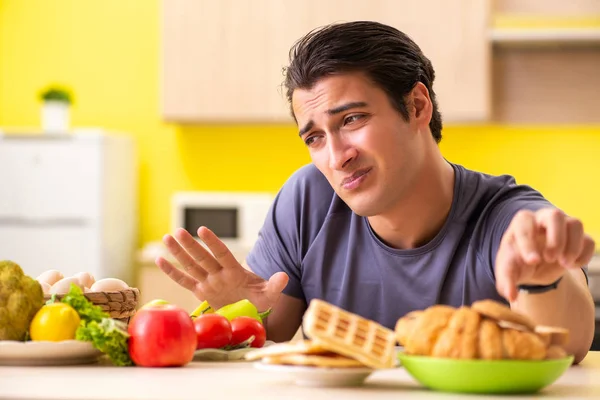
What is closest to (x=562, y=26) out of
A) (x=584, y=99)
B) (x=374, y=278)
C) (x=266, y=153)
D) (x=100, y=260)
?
(x=584, y=99)

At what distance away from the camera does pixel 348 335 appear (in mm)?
1208

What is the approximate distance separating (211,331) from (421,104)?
0.81m

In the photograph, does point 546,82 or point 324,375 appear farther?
point 546,82

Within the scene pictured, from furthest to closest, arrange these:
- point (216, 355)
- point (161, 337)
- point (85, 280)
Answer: point (85, 280) → point (216, 355) → point (161, 337)

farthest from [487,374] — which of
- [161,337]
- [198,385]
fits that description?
[161,337]

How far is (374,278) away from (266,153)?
2.80m

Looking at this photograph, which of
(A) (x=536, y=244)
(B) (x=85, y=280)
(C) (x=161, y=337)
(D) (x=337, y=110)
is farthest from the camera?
(D) (x=337, y=110)

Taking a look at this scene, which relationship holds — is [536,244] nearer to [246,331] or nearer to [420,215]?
[246,331]

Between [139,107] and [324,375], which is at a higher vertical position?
[139,107]

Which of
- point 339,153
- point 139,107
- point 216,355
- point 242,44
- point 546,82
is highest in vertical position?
point 242,44

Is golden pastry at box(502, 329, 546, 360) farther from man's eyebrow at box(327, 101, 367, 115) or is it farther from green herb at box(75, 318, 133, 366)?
man's eyebrow at box(327, 101, 367, 115)

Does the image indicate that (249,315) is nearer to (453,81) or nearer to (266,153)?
(453,81)

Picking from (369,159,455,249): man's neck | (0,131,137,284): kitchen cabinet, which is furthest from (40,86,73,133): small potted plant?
(369,159,455,249): man's neck

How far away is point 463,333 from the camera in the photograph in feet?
3.91
